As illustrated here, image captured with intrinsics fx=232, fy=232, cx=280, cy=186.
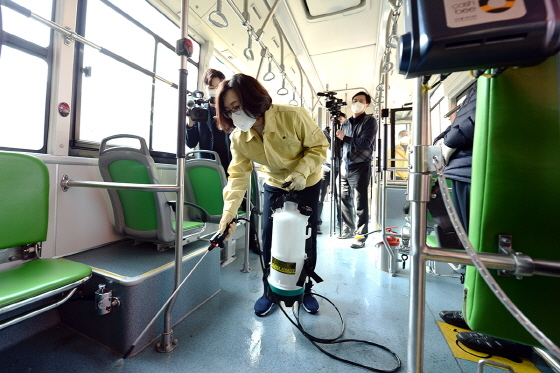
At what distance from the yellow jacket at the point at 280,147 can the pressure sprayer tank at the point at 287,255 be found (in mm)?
272

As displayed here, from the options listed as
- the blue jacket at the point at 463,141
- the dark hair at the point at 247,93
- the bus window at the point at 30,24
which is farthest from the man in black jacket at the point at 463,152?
the bus window at the point at 30,24

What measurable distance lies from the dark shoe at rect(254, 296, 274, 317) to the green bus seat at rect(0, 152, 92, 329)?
85 centimetres

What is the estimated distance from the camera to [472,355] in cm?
106

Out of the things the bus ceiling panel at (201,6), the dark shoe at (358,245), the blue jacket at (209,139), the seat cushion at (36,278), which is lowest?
the dark shoe at (358,245)

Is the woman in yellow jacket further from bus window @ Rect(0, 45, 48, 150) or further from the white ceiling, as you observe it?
the white ceiling

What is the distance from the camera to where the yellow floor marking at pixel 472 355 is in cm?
98

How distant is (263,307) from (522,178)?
4.21 ft

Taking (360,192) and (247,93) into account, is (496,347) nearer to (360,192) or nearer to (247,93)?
(247,93)

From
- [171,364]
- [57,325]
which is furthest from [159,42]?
[171,364]

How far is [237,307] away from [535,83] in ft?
5.12

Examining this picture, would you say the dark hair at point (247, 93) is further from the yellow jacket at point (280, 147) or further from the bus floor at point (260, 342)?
the bus floor at point (260, 342)

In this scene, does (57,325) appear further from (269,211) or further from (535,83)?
(535,83)

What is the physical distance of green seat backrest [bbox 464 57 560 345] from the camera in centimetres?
45

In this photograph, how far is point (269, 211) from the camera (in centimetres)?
143
